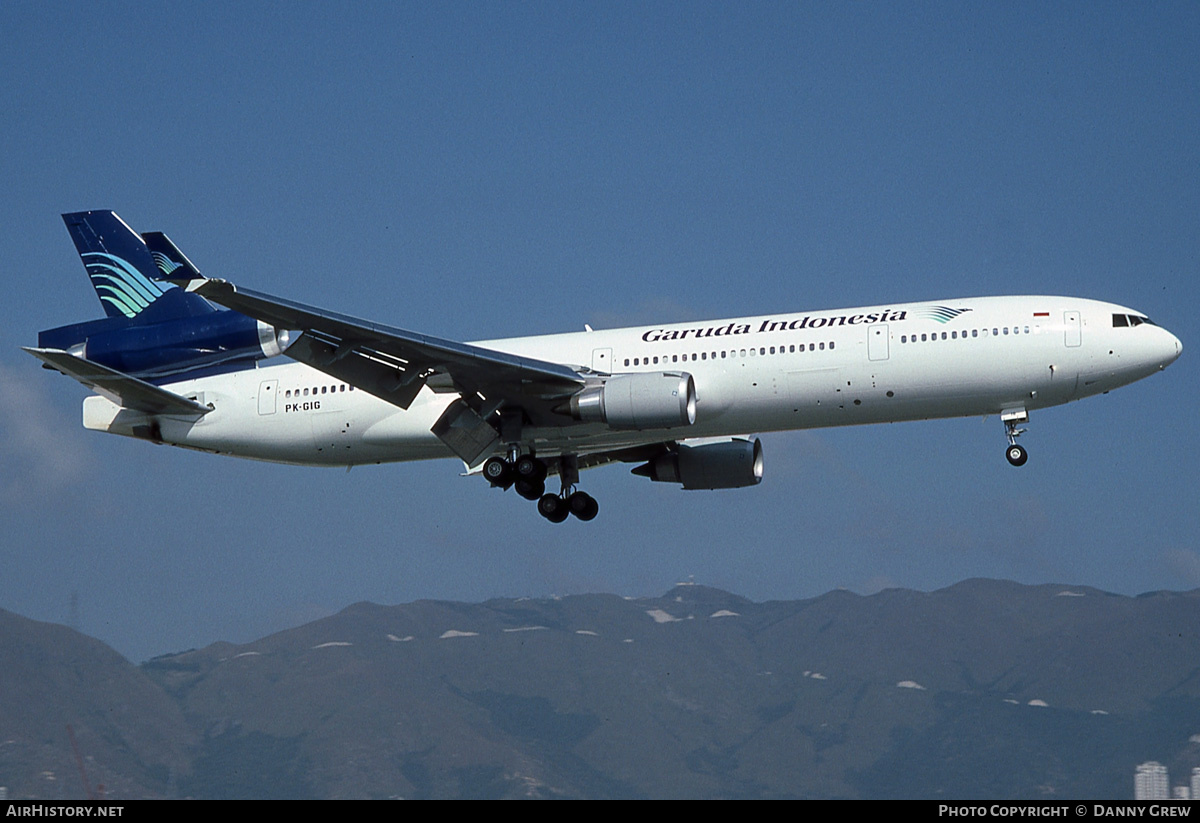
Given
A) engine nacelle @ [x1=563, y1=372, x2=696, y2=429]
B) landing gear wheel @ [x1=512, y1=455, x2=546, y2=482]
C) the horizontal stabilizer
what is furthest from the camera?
landing gear wheel @ [x1=512, y1=455, x2=546, y2=482]

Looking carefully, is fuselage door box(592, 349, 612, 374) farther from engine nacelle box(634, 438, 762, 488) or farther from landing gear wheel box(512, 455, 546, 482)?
engine nacelle box(634, 438, 762, 488)

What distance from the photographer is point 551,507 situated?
130 feet

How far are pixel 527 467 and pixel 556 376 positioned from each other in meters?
4.20

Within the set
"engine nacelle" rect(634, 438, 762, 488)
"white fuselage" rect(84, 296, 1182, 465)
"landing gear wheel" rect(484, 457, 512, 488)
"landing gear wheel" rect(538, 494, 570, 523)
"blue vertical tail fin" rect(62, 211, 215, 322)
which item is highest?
"blue vertical tail fin" rect(62, 211, 215, 322)

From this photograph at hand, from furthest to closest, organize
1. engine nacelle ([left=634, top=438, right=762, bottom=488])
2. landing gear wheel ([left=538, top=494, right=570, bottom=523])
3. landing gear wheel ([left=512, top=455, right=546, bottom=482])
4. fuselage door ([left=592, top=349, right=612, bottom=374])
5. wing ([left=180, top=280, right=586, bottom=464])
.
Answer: engine nacelle ([left=634, top=438, right=762, bottom=488])
landing gear wheel ([left=538, top=494, right=570, bottom=523])
landing gear wheel ([left=512, top=455, right=546, bottom=482])
fuselage door ([left=592, top=349, right=612, bottom=374])
wing ([left=180, top=280, right=586, bottom=464])

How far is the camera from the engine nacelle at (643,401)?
33125 millimetres

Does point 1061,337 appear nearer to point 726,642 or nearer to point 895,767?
point 895,767

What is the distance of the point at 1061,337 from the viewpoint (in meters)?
33.3

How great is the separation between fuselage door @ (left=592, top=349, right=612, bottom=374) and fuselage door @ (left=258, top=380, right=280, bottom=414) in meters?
9.05

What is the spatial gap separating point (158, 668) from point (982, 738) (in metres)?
94.2

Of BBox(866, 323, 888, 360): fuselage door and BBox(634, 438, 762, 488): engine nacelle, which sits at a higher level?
BBox(866, 323, 888, 360): fuselage door

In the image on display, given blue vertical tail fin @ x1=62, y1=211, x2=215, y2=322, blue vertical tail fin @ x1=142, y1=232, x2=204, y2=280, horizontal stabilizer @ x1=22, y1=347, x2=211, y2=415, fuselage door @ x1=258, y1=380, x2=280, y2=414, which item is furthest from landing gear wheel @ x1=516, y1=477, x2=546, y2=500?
blue vertical tail fin @ x1=142, y1=232, x2=204, y2=280

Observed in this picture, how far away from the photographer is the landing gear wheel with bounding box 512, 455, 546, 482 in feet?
121
